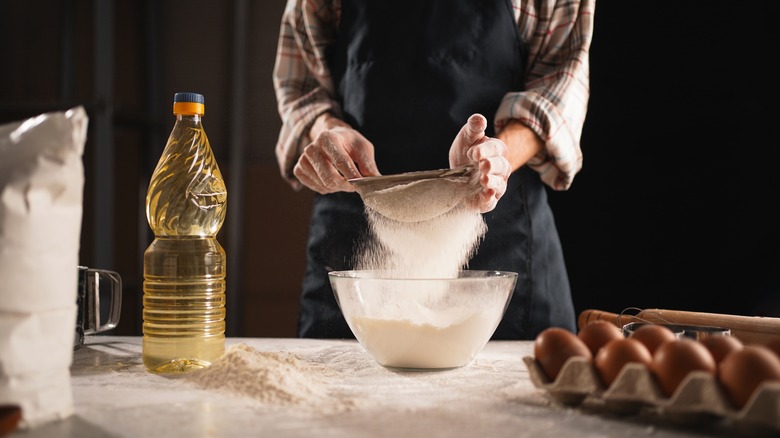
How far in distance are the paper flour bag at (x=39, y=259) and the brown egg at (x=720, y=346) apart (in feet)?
2.10

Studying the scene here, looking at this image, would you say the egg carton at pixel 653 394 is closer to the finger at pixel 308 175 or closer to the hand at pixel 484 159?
the hand at pixel 484 159

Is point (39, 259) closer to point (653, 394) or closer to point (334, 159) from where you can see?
point (653, 394)

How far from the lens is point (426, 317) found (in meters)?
1.00

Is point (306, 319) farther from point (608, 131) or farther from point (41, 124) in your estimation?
point (608, 131)

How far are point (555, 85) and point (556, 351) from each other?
0.84 m

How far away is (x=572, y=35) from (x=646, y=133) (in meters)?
0.87

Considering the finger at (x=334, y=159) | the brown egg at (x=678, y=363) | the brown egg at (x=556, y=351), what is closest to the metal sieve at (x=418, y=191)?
the finger at (x=334, y=159)

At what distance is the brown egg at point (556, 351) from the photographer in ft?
2.59

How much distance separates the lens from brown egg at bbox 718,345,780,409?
66cm

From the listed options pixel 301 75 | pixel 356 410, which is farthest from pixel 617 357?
pixel 301 75

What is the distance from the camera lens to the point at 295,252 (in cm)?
285

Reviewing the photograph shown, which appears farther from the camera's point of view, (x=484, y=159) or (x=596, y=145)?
(x=596, y=145)

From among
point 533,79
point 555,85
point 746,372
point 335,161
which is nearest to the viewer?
point 746,372

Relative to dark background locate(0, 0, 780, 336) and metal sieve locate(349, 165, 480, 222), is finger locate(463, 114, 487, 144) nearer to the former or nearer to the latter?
metal sieve locate(349, 165, 480, 222)
